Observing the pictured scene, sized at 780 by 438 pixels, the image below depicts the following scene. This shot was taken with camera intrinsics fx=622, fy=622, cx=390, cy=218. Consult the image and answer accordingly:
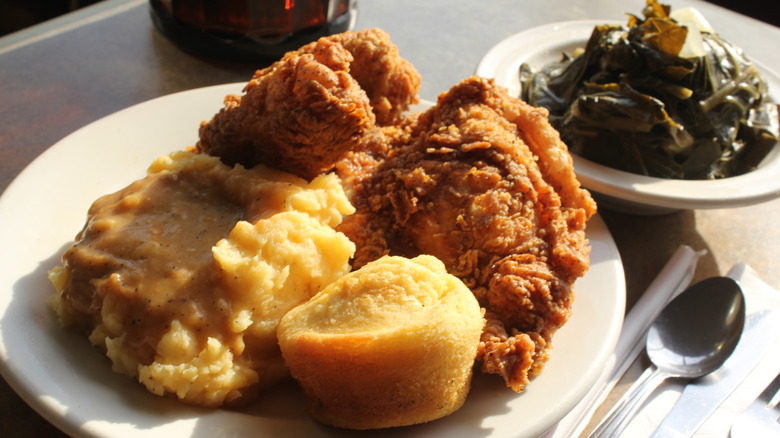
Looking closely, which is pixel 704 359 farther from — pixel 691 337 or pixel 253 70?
pixel 253 70

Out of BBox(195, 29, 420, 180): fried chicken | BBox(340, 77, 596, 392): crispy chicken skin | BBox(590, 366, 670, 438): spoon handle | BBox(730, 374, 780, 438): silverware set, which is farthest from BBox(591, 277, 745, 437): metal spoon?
BBox(195, 29, 420, 180): fried chicken

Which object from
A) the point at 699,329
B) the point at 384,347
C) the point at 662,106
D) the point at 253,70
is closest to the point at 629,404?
the point at 699,329

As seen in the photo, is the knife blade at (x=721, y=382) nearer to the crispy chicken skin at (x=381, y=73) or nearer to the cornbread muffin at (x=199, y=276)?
the cornbread muffin at (x=199, y=276)

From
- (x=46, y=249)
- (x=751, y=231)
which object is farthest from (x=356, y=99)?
(x=751, y=231)

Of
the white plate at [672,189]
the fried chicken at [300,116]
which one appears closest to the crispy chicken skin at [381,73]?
the fried chicken at [300,116]

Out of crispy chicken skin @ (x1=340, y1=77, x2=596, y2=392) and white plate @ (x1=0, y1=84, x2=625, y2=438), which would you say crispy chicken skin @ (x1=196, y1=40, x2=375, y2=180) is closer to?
crispy chicken skin @ (x1=340, y1=77, x2=596, y2=392)
